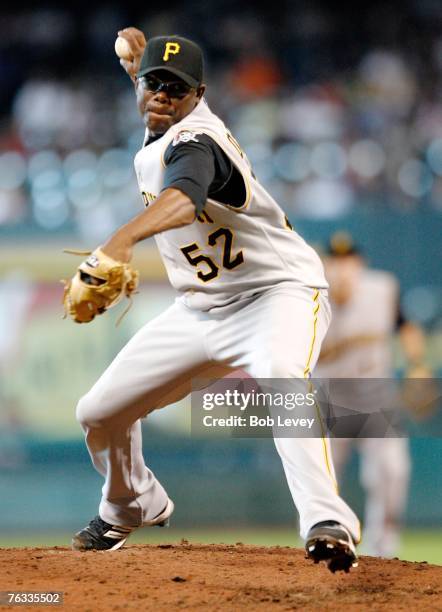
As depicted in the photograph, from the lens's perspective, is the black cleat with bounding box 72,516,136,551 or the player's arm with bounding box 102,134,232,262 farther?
the black cleat with bounding box 72,516,136,551

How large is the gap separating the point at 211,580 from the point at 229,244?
4.50 feet

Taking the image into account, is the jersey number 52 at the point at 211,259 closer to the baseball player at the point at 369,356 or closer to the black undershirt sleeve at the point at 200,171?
the black undershirt sleeve at the point at 200,171

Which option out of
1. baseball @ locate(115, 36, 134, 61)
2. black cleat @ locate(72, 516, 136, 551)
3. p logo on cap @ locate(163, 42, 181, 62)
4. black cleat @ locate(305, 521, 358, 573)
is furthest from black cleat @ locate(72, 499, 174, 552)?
baseball @ locate(115, 36, 134, 61)

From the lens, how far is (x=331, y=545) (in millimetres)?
3590

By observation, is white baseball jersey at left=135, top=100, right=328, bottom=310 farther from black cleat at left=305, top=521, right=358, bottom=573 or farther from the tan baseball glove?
black cleat at left=305, top=521, right=358, bottom=573

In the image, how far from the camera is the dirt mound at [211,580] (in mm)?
3682

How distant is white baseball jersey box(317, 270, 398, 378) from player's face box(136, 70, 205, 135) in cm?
376

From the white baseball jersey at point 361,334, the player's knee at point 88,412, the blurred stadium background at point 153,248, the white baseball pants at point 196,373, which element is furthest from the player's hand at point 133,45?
the blurred stadium background at point 153,248

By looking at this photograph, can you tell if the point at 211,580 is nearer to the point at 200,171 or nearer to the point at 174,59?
the point at 200,171

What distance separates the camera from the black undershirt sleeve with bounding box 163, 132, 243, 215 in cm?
352

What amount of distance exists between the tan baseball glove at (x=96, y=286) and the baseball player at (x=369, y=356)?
431 cm

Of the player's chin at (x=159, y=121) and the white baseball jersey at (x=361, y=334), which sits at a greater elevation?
the white baseball jersey at (x=361, y=334)

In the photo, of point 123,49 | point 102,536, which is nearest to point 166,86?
point 123,49

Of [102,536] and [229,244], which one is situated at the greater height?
[229,244]
